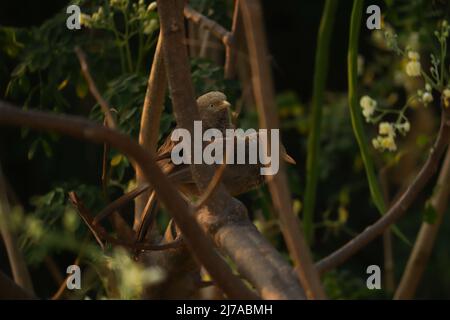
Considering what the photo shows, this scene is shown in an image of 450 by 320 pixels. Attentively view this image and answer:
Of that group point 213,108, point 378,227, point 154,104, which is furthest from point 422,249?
point 378,227

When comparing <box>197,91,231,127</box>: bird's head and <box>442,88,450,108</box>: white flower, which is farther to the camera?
<box>197,91,231,127</box>: bird's head

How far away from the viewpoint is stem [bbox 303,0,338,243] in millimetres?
2146

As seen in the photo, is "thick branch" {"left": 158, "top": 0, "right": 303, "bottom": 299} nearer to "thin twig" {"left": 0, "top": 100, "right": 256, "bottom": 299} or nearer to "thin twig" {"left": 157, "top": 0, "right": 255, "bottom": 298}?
"thin twig" {"left": 157, "top": 0, "right": 255, "bottom": 298}

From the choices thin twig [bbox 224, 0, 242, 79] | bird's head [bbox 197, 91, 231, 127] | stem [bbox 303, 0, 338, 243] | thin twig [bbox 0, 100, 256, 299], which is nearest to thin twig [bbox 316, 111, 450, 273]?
thin twig [bbox 0, 100, 256, 299]

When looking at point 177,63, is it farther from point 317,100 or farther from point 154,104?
point 317,100

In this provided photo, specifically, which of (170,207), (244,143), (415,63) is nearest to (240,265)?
(170,207)

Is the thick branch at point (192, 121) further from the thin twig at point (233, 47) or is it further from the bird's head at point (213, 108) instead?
the thin twig at point (233, 47)

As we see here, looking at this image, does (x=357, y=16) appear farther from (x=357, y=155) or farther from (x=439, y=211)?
(x=357, y=155)

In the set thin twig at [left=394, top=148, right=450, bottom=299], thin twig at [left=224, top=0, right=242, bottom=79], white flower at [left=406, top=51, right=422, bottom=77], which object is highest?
thin twig at [left=224, top=0, right=242, bottom=79]

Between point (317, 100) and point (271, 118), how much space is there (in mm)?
1225

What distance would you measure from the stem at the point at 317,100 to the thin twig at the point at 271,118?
0.95 m

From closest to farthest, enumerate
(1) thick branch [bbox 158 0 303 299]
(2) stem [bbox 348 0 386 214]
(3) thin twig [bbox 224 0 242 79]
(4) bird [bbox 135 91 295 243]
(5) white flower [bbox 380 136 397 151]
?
(1) thick branch [bbox 158 0 303 299] < (4) bird [bbox 135 91 295 243] < (2) stem [bbox 348 0 386 214] < (5) white flower [bbox 380 136 397 151] < (3) thin twig [bbox 224 0 242 79]

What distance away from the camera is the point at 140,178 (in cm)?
209

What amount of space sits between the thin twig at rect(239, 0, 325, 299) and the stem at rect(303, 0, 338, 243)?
0.95m
